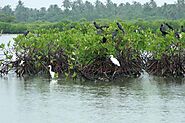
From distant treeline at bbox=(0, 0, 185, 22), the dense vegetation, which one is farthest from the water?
distant treeline at bbox=(0, 0, 185, 22)

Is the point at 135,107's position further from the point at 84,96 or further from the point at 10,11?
the point at 10,11

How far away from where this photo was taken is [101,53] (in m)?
18.3

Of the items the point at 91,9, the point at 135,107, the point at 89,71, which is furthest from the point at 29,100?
the point at 91,9

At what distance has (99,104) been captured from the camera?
1390 cm

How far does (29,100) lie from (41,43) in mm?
5255

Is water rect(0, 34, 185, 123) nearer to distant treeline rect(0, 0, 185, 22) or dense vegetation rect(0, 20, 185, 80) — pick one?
dense vegetation rect(0, 20, 185, 80)

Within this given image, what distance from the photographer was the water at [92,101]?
40.8ft

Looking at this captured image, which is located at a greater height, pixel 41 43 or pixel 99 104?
pixel 41 43

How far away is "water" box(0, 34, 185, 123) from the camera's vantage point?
490 inches

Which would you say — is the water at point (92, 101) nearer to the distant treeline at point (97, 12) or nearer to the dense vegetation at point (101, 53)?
the dense vegetation at point (101, 53)

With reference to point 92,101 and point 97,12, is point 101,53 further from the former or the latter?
point 97,12

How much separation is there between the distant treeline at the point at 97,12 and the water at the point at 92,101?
4785 centimetres

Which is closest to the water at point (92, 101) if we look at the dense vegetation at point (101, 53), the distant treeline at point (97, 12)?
the dense vegetation at point (101, 53)

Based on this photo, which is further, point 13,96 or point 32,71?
point 32,71
